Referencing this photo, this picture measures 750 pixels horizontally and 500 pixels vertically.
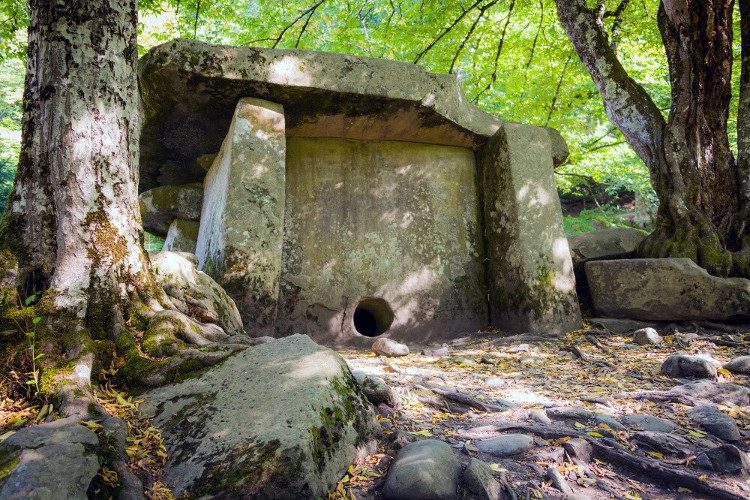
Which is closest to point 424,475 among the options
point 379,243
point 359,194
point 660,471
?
point 660,471

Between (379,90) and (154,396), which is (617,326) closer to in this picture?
(379,90)

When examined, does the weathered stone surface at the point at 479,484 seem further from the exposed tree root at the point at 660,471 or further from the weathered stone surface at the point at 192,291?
the weathered stone surface at the point at 192,291

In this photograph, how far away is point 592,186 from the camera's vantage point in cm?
1391

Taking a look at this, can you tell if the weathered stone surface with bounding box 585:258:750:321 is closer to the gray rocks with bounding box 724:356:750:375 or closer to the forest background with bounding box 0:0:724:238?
the gray rocks with bounding box 724:356:750:375

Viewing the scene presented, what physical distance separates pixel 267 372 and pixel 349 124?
3157mm

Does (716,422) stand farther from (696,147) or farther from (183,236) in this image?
(183,236)

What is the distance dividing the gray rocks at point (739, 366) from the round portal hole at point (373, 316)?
2.64m

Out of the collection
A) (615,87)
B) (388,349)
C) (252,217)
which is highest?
(615,87)

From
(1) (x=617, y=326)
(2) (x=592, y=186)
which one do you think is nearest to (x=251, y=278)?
(1) (x=617, y=326)

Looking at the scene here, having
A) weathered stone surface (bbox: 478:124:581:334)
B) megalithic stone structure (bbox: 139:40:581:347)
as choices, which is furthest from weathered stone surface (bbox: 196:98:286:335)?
weathered stone surface (bbox: 478:124:581:334)

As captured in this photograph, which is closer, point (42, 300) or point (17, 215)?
point (42, 300)

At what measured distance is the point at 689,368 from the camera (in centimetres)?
300

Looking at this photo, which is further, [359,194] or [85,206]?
[359,194]

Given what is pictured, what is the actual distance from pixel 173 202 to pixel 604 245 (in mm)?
4829
